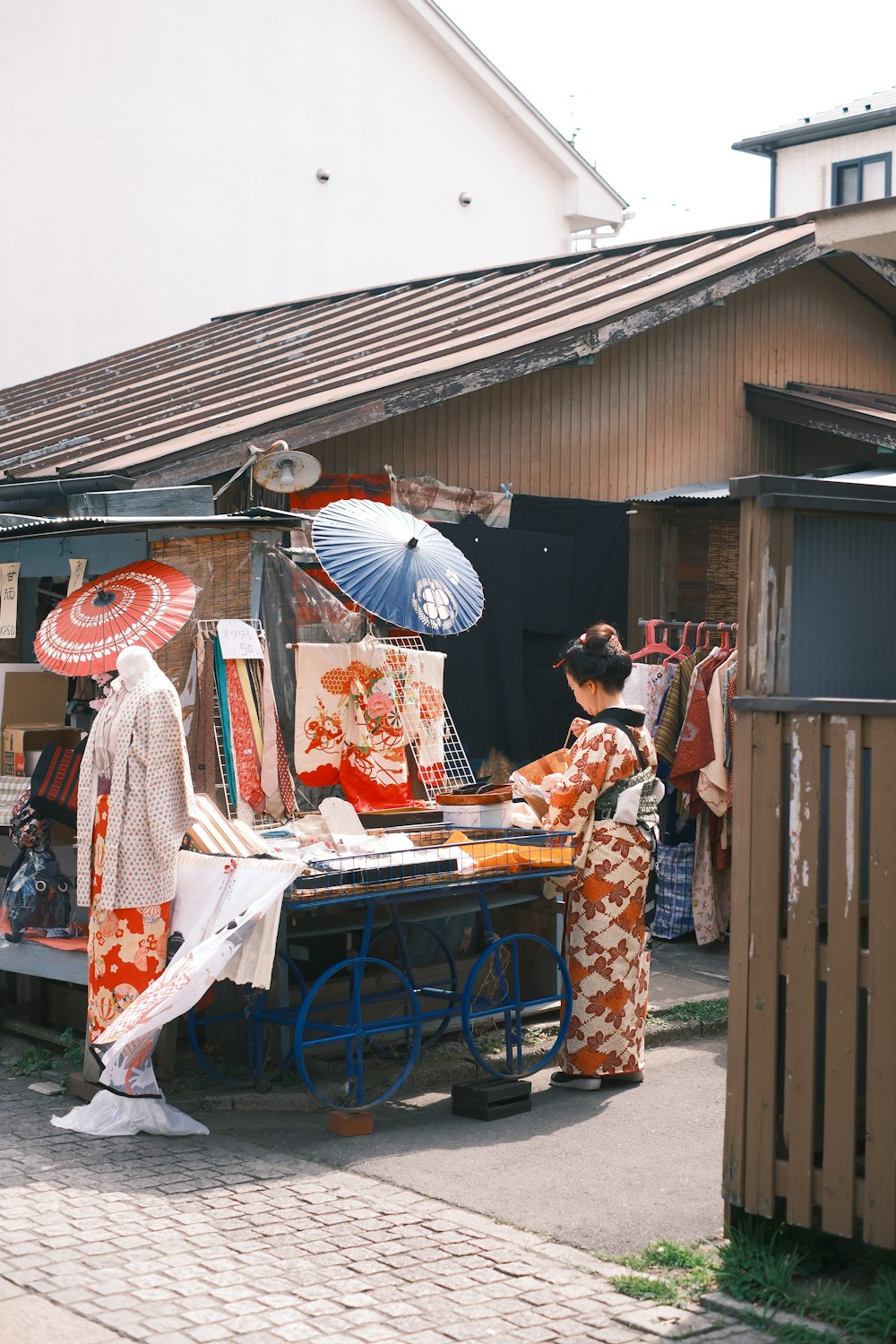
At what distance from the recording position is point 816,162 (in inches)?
1368

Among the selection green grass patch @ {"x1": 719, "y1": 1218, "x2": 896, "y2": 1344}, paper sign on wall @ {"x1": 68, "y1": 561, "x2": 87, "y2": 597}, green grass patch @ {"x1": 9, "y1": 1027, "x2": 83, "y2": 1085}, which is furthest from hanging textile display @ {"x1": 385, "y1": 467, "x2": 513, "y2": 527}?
green grass patch @ {"x1": 719, "y1": 1218, "x2": 896, "y2": 1344}

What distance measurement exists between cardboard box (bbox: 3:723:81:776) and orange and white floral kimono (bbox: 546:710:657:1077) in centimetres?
329

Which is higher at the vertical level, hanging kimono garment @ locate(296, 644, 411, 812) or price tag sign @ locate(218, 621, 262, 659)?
price tag sign @ locate(218, 621, 262, 659)

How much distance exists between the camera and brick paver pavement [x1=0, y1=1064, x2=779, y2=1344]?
4.47 meters

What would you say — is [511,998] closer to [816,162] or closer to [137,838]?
[137,838]

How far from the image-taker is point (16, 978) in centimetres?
825

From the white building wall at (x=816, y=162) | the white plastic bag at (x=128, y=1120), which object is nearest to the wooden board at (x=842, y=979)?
the white plastic bag at (x=128, y=1120)

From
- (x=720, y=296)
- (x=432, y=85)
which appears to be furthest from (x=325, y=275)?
(x=720, y=296)

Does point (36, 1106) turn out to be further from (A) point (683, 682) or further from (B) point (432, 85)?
(B) point (432, 85)

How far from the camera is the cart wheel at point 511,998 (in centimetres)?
704

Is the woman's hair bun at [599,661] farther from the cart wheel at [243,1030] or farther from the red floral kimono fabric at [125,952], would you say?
the red floral kimono fabric at [125,952]

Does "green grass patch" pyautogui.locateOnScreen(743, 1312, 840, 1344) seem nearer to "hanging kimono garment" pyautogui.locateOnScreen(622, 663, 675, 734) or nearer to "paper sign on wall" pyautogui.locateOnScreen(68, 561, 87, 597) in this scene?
"paper sign on wall" pyautogui.locateOnScreen(68, 561, 87, 597)

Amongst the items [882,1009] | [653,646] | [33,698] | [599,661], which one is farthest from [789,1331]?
[653,646]

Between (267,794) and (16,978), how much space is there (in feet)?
6.08
